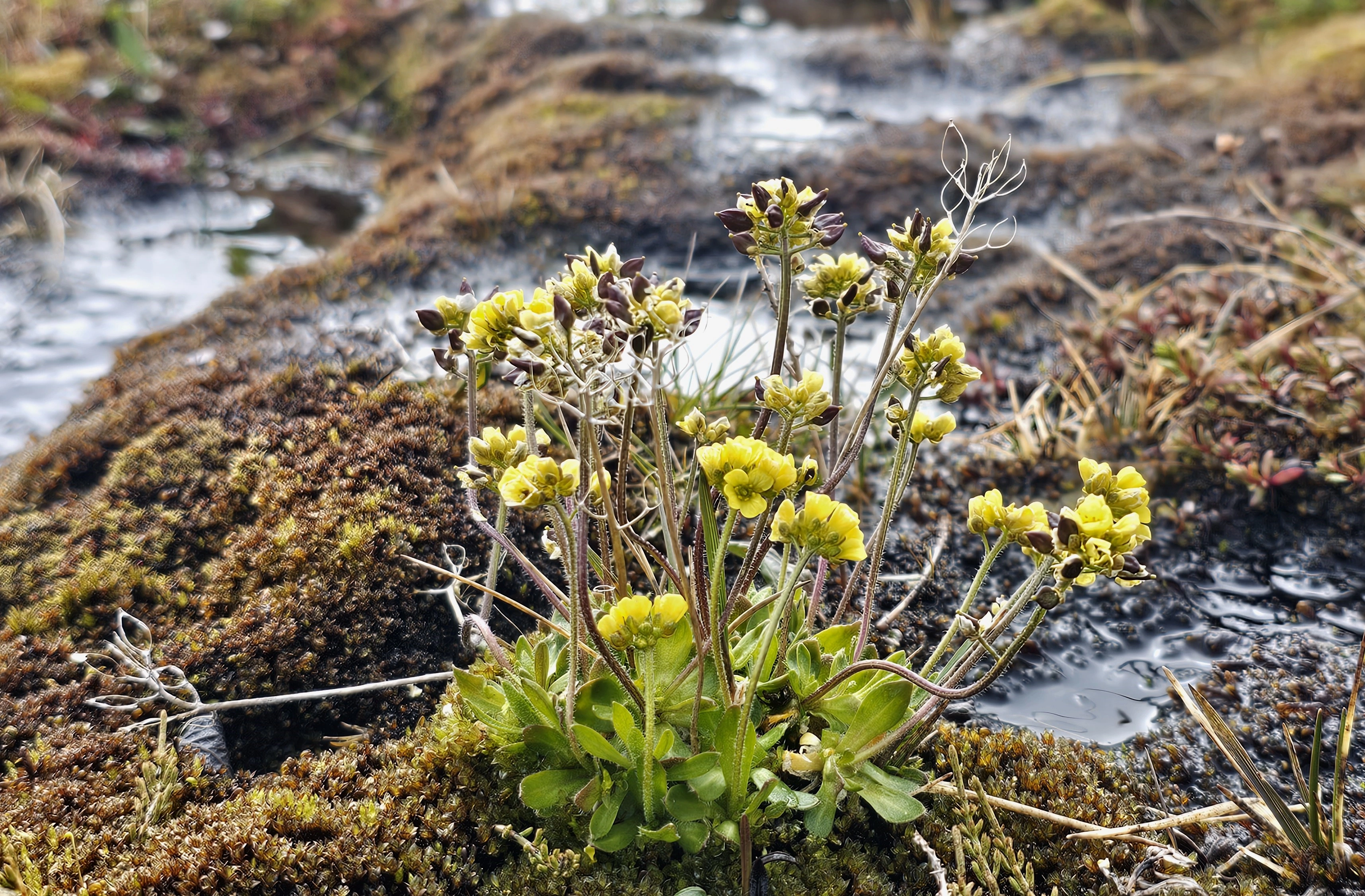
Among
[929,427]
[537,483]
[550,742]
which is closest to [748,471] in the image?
[537,483]

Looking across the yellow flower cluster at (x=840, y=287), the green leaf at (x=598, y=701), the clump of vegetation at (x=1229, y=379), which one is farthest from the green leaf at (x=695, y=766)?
the clump of vegetation at (x=1229, y=379)

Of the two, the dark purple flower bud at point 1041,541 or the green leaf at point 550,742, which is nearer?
the dark purple flower bud at point 1041,541

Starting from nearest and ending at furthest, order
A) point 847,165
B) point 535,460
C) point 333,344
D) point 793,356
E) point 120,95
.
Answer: point 535,460
point 793,356
point 333,344
point 847,165
point 120,95

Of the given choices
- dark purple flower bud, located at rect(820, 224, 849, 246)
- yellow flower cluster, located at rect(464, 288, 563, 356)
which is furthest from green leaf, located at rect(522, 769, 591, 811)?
dark purple flower bud, located at rect(820, 224, 849, 246)

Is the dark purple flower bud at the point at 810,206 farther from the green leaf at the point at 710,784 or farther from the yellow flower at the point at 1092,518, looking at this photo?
the green leaf at the point at 710,784

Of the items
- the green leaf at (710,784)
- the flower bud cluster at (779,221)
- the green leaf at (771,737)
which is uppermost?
the flower bud cluster at (779,221)

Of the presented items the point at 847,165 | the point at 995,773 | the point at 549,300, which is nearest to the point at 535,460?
the point at 549,300

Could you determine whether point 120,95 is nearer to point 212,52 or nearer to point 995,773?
point 212,52
